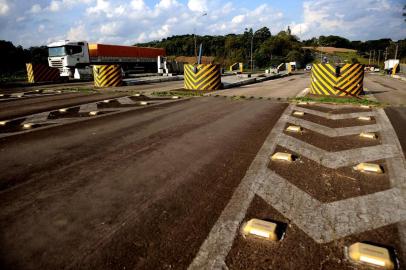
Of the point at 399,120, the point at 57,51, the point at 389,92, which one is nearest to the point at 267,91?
the point at 389,92

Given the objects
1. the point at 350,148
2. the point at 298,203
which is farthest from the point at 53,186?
the point at 350,148

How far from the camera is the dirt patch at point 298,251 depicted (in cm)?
214

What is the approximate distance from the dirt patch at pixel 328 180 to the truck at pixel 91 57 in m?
25.9

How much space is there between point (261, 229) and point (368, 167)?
227 centimetres

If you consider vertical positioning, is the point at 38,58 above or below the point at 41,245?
above

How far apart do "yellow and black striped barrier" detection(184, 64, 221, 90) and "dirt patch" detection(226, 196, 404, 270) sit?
12.4m

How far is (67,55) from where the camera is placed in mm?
25406

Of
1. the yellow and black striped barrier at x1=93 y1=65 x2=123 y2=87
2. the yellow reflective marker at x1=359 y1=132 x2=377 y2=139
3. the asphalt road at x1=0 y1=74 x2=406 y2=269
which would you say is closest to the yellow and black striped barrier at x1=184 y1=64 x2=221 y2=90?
the yellow and black striped barrier at x1=93 y1=65 x2=123 y2=87

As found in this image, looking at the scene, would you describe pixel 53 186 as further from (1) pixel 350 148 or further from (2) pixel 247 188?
(1) pixel 350 148

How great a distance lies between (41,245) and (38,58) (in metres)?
45.8

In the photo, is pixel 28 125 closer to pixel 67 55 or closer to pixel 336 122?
pixel 336 122

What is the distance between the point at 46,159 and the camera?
4.47 metres

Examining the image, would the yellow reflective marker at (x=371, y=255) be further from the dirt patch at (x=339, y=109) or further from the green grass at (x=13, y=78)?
the green grass at (x=13, y=78)

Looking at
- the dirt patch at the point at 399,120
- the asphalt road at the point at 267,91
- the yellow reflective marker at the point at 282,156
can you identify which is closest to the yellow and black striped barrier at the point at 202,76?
the asphalt road at the point at 267,91
